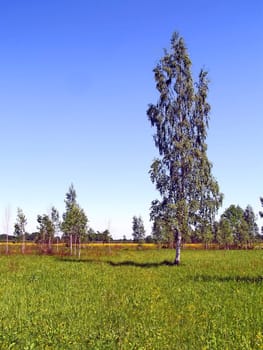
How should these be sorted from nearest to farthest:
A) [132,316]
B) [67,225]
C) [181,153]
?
[132,316], [181,153], [67,225]

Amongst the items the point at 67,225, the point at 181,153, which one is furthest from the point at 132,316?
the point at 67,225

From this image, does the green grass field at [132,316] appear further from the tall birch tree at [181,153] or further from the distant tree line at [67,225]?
the distant tree line at [67,225]

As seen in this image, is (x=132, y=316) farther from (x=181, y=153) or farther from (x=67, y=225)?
(x=67, y=225)

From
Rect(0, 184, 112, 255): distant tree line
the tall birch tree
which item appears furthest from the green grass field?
Rect(0, 184, 112, 255): distant tree line

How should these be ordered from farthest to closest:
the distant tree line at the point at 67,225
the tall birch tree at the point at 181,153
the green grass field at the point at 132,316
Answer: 1. the distant tree line at the point at 67,225
2. the tall birch tree at the point at 181,153
3. the green grass field at the point at 132,316

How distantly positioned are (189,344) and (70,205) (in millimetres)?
58636

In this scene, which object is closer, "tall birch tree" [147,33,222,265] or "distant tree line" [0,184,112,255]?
"tall birch tree" [147,33,222,265]

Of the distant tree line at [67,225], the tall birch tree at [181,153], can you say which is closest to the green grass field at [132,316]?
the tall birch tree at [181,153]

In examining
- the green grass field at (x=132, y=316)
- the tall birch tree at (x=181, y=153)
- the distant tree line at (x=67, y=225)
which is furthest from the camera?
the distant tree line at (x=67, y=225)

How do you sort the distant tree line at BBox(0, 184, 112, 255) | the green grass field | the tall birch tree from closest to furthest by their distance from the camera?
the green grass field < the tall birch tree < the distant tree line at BBox(0, 184, 112, 255)

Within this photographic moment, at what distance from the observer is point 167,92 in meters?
37.2

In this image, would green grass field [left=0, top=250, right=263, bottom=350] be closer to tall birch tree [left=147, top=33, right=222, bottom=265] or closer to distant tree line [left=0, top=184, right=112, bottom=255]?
tall birch tree [left=147, top=33, right=222, bottom=265]

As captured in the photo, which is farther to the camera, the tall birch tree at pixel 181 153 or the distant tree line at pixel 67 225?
the distant tree line at pixel 67 225

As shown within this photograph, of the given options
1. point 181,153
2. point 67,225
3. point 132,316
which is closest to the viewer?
point 132,316
